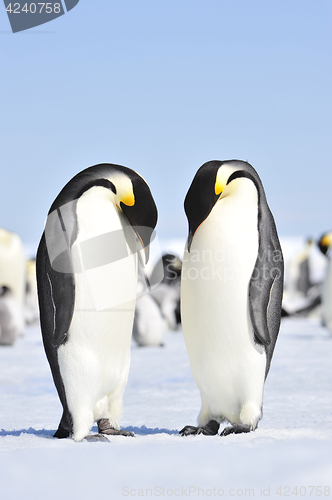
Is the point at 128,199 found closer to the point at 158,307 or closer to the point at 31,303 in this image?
the point at 158,307

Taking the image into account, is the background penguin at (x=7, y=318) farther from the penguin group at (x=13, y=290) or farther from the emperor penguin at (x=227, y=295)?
the emperor penguin at (x=227, y=295)

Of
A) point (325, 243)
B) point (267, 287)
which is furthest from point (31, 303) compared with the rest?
point (267, 287)

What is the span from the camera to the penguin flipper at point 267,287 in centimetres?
278

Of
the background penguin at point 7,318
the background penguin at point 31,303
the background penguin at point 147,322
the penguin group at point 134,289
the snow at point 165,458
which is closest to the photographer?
the snow at point 165,458

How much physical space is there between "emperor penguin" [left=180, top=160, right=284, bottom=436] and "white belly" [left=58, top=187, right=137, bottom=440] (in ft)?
1.13

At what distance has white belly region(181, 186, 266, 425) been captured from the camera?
2.79 m

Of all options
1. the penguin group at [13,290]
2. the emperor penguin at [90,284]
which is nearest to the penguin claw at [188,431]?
the emperor penguin at [90,284]

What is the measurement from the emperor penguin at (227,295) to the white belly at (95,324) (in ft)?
1.13

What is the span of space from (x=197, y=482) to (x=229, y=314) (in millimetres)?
926

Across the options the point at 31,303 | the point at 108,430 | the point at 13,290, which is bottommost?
the point at 31,303

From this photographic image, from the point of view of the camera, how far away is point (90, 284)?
2.70 meters

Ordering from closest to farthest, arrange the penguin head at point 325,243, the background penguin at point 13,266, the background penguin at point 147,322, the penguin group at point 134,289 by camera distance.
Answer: the penguin group at point 134,289
the background penguin at point 147,322
the background penguin at point 13,266
the penguin head at point 325,243

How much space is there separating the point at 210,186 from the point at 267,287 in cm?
57

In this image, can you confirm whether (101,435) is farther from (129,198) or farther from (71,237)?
(129,198)
